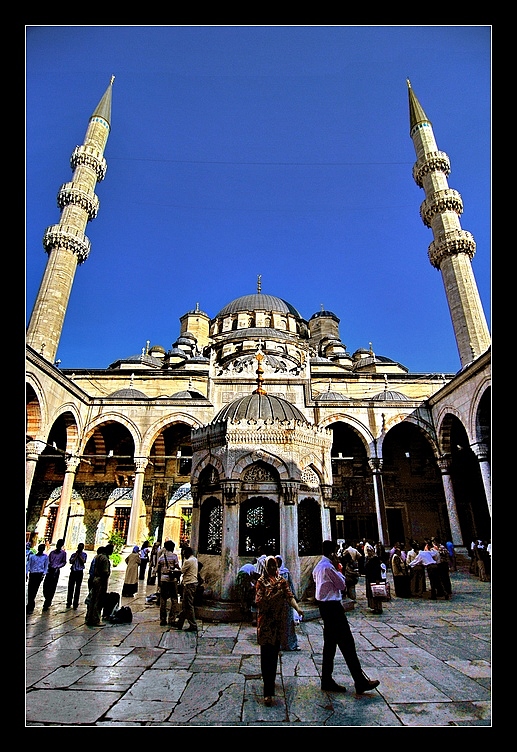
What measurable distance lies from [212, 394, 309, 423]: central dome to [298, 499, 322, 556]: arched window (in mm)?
1454

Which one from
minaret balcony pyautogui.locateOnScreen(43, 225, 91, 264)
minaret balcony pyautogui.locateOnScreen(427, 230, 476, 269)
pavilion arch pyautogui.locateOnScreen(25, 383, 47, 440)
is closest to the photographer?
pavilion arch pyautogui.locateOnScreen(25, 383, 47, 440)

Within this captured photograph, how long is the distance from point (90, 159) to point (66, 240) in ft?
21.8

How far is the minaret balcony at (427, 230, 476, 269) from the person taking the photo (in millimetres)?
19984

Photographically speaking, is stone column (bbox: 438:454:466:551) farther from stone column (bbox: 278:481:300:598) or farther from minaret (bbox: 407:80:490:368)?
stone column (bbox: 278:481:300:598)

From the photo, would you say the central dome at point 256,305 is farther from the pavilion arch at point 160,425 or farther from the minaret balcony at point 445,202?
the pavilion arch at point 160,425

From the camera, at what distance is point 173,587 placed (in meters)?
5.69

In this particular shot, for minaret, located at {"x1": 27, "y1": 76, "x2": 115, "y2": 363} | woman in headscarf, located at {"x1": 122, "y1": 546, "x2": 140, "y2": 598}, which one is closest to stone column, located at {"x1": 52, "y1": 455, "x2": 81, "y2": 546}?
minaret, located at {"x1": 27, "y1": 76, "x2": 115, "y2": 363}

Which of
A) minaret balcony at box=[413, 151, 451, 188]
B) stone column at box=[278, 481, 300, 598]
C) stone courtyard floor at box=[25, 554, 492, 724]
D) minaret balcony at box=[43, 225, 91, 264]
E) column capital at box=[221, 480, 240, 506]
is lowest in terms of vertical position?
stone courtyard floor at box=[25, 554, 492, 724]

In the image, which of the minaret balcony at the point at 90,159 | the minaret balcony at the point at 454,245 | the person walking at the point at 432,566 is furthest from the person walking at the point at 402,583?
the minaret balcony at the point at 90,159

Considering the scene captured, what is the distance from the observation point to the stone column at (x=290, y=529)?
19.6 ft
